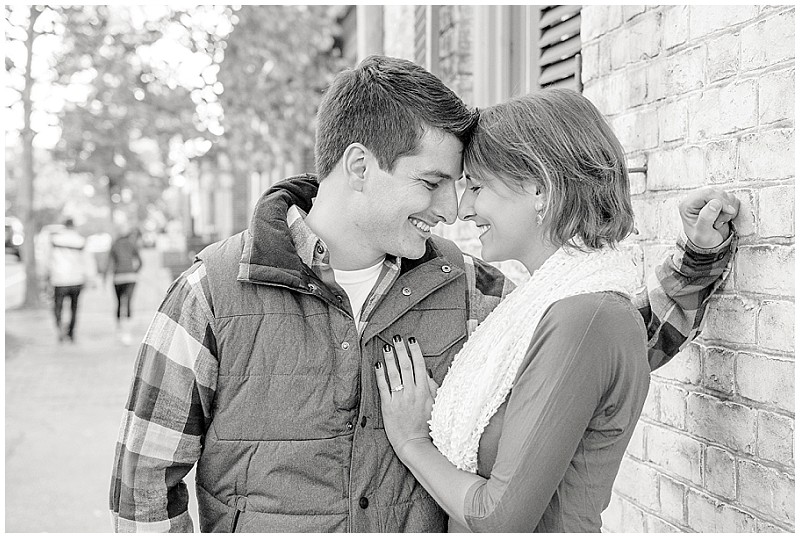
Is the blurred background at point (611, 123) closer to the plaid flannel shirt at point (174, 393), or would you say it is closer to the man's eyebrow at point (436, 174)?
the plaid flannel shirt at point (174, 393)

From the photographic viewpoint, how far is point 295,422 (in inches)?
86.7

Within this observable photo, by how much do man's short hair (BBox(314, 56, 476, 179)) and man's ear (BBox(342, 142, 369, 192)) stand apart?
0.02 meters

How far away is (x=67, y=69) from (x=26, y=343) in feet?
13.5

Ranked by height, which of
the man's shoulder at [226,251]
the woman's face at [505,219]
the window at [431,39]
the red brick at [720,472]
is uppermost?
the window at [431,39]

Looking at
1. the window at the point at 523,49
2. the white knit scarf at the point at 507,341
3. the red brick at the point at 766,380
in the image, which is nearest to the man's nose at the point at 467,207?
the white knit scarf at the point at 507,341

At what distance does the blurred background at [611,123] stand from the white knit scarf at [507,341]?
40 centimetres

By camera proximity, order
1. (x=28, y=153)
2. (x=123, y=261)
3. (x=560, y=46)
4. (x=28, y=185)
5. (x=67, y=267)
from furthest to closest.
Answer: (x=28, y=185), (x=28, y=153), (x=123, y=261), (x=67, y=267), (x=560, y=46)

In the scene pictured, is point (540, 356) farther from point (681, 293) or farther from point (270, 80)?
point (270, 80)

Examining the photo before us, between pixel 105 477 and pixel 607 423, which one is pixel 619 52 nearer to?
pixel 607 423

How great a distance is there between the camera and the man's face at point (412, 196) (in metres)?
2.30

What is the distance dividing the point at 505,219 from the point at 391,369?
0.47 metres

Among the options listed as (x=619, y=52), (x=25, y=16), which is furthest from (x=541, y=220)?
(x=25, y=16)

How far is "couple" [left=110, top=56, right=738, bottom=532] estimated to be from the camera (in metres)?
1.87

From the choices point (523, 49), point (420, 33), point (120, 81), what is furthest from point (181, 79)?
point (523, 49)
